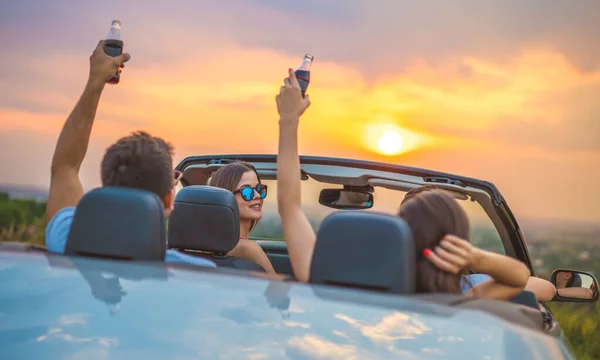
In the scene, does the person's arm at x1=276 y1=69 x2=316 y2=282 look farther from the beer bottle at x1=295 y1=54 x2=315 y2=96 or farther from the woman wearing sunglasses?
the woman wearing sunglasses

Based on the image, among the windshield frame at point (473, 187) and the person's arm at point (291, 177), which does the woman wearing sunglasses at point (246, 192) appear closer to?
the windshield frame at point (473, 187)

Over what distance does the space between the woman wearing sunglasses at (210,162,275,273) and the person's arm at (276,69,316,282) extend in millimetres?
2269

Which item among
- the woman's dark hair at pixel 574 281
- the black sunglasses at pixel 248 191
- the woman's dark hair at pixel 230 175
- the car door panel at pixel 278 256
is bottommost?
the car door panel at pixel 278 256

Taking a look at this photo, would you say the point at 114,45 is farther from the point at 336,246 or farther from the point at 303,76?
the point at 336,246

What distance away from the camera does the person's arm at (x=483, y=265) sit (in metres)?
2.77

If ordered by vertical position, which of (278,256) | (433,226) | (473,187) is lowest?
(278,256)

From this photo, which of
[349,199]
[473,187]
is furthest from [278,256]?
[473,187]

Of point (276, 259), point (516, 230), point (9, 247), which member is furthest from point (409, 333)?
point (276, 259)

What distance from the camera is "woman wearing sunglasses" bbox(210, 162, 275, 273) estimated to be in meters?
5.43

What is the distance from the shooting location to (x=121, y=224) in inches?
107

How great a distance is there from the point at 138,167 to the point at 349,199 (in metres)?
2.41

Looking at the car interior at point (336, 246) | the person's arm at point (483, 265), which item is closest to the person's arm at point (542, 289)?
the car interior at point (336, 246)

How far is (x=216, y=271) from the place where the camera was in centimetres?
264

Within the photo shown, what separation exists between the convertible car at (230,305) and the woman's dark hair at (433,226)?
0.24m
